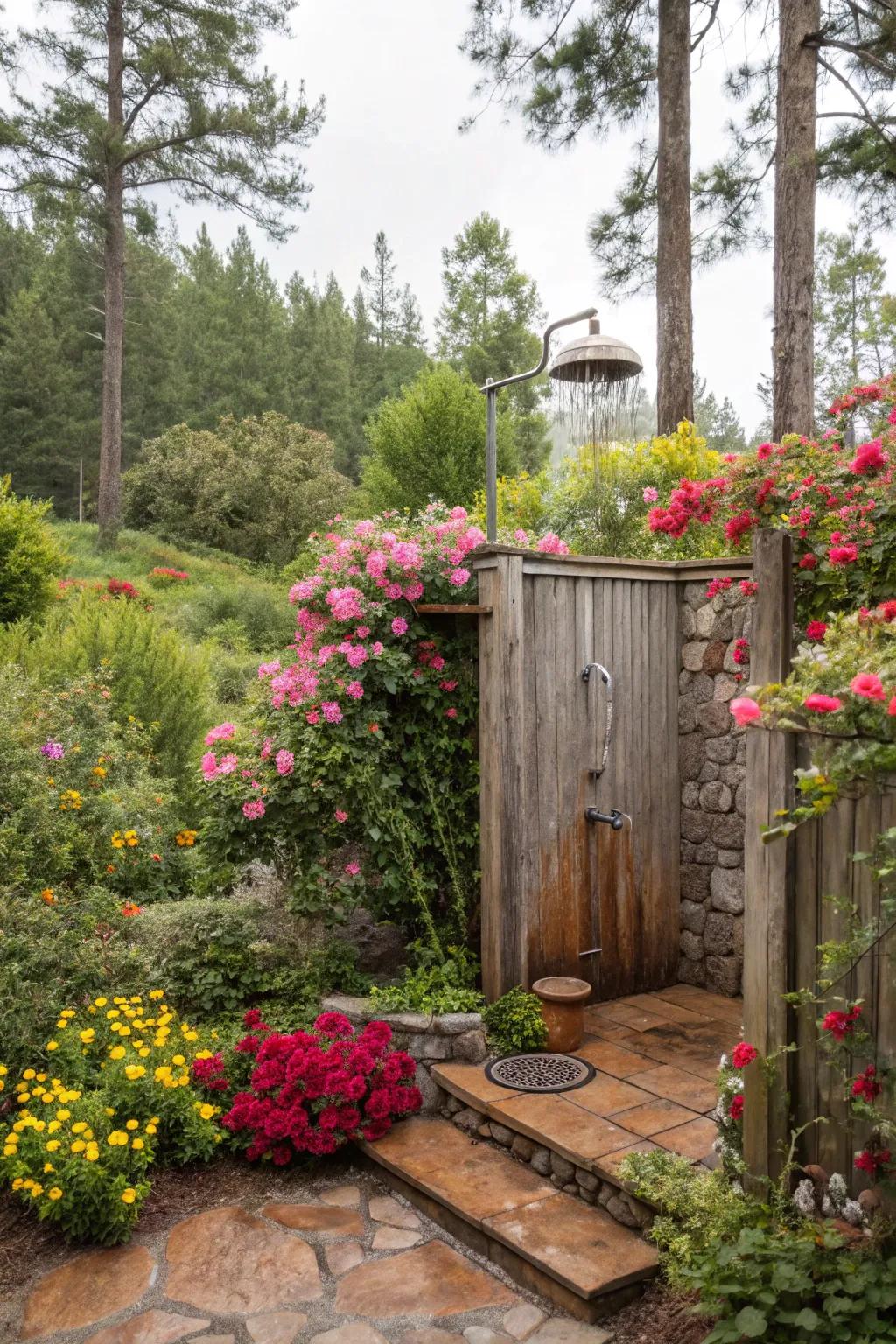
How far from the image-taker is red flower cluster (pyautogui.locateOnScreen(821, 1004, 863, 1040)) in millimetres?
1857

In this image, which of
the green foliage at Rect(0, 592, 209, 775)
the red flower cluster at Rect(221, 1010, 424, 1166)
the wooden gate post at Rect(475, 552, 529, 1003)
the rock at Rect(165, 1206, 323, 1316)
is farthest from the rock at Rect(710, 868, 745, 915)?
the green foliage at Rect(0, 592, 209, 775)

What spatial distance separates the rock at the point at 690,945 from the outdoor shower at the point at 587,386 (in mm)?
1937

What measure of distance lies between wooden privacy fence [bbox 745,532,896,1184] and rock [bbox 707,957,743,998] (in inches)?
70.7

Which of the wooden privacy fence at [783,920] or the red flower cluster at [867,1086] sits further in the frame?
the wooden privacy fence at [783,920]

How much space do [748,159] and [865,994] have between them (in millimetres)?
7895

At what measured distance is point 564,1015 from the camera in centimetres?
327

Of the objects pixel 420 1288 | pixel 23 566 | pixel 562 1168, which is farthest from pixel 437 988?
pixel 23 566

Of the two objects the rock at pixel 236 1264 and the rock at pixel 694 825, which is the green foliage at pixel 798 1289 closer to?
the rock at pixel 236 1264

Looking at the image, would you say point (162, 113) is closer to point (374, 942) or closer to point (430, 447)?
point (430, 447)

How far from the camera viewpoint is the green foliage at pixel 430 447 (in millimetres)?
13953

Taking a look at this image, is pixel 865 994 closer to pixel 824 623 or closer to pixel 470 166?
pixel 824 623

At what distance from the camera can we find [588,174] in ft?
29.6

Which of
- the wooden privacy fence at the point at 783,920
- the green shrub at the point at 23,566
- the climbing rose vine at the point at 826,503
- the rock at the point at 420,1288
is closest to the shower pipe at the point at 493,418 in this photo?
the climbing rose vine at the point at 826,503

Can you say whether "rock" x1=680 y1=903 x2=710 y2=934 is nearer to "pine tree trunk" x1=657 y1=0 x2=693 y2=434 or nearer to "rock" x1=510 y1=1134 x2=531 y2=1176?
"rock" x1=510 y1=1134 x2=531 y2=1176
